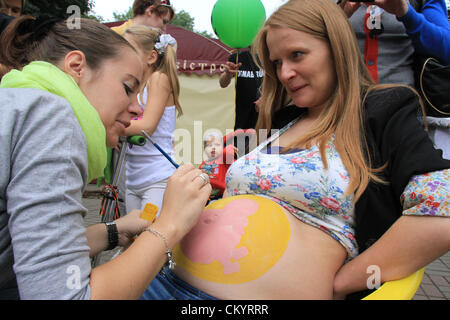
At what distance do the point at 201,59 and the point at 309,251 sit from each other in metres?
6.23

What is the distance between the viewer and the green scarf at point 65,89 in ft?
2.88

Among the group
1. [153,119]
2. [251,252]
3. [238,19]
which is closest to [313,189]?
[251,252]

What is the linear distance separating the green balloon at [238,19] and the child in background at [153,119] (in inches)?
34.8

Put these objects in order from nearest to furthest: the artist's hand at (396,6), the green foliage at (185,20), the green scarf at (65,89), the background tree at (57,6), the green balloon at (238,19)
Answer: the green scarf at (65,89)
the artist's hand at (396,6)
the green balloon at (238,19)
the background tree at (57,6)
the green foliage at (185,20)

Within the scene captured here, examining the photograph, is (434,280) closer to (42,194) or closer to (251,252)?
(251,252)

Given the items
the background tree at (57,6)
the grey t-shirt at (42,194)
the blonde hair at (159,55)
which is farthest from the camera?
the background tree at (57,6)

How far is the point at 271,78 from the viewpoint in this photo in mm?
1737

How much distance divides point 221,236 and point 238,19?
254cm

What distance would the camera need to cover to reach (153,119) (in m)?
2.25

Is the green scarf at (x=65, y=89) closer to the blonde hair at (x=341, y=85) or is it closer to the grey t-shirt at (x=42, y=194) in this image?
the grey t-shirt at (x=42, y=194)

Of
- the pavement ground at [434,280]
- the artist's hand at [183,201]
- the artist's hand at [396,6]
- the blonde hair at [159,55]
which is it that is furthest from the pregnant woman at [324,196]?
the pavement ground at [434,280]

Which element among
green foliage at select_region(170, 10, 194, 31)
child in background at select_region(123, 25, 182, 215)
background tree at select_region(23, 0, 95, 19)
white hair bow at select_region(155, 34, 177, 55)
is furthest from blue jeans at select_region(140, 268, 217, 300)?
green foliage at select_region(170, 10, 194, 31)

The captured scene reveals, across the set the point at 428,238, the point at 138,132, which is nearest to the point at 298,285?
the point at 428,238

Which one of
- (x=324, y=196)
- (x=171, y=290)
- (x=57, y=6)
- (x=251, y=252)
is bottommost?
(x=171, y=290)
